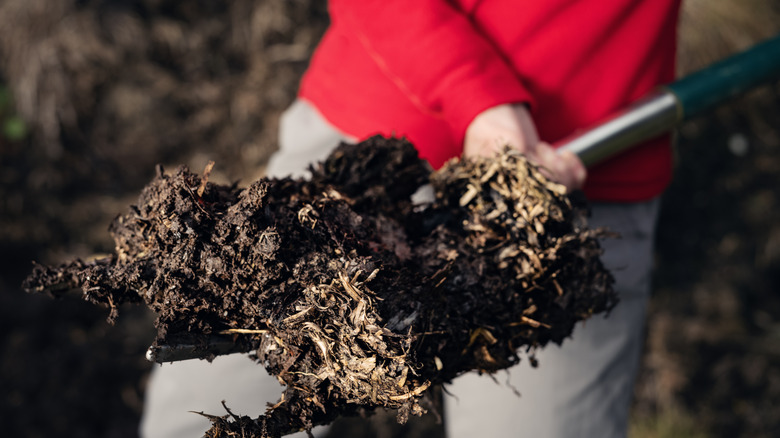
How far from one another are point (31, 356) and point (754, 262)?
3201 millimetres

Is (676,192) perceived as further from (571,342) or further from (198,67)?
(198,67)

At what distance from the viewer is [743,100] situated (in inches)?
90.7

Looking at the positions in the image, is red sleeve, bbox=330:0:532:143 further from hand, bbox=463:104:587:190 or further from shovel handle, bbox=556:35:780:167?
shovel handle, bbox=556:35:780:167

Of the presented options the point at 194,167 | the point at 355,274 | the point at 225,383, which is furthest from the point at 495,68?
the point at 194,167

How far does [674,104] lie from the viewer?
1.25 m

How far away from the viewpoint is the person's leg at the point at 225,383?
1224mm

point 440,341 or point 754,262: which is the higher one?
point 440,341

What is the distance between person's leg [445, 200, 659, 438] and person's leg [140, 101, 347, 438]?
1.40ft

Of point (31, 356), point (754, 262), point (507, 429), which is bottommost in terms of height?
point (754, 262)

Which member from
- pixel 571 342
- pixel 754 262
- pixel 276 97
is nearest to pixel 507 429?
pixel 571 342

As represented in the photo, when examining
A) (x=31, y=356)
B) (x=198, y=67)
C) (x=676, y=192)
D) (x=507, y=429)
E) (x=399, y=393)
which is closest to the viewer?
(x=399, y=393)

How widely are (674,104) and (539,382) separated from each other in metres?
0.74

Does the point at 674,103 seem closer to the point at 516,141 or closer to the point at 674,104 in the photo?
the point at 674,104

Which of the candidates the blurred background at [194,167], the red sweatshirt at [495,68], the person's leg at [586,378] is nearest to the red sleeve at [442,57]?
the red sweatshirt at [495,68]
